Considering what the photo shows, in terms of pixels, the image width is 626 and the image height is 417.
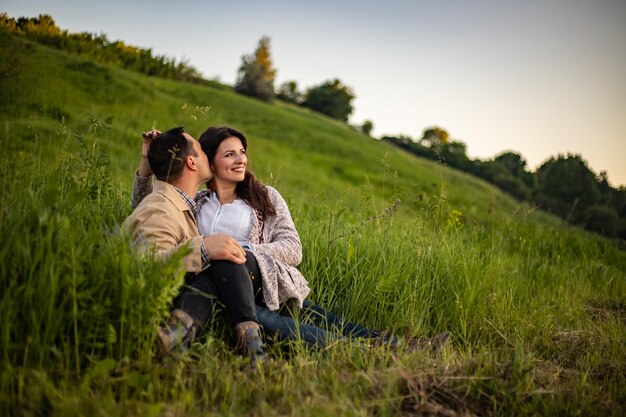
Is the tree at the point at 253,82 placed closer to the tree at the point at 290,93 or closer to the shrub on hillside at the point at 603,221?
the tree at the point at 290,93

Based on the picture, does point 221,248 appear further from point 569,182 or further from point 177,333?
point 569,182

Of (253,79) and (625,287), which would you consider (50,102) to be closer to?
(625,287)

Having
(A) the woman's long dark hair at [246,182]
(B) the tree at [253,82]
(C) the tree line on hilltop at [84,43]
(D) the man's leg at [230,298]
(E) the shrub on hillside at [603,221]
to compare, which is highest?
(B) the tree at [253,82]

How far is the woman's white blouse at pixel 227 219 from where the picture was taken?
3.83m

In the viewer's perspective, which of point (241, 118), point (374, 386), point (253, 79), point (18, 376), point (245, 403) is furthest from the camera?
point (253, 79)

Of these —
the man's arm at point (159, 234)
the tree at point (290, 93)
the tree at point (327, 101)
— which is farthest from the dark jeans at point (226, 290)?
the tree at point (327, 101)

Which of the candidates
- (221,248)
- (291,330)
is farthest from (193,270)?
(291,330)

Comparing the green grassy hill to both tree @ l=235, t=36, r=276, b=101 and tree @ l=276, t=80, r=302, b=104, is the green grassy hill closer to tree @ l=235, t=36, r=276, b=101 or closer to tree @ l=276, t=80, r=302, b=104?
tree @ l=235, t=36, r=276, b=101

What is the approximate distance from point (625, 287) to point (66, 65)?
728 inches

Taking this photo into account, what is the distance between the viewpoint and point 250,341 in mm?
2875

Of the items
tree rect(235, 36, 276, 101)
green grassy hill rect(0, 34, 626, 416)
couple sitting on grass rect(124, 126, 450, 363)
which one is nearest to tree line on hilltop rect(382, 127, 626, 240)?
green grassy hill rect(0, 34, 626, 416)

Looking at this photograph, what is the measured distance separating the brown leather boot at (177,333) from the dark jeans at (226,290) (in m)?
0.12

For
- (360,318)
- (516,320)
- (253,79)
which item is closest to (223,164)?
(360,318)

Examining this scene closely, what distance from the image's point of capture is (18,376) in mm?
2131
